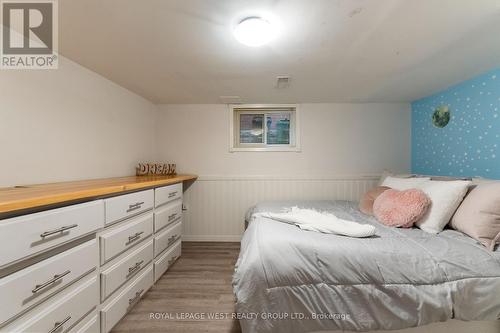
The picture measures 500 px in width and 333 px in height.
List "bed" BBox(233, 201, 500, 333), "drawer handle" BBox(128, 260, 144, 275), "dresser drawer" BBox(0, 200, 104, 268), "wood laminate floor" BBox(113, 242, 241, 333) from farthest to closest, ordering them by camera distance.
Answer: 1. "drawer handle" BBox(128, 260, 144, 275)
2. "wood laminate floor" BBox(113, 242, 241, 333)
3. "bed" BBox(233, 201, 500, 333)
4. "dresser drawer" BBox(0, 200, 104, 268)

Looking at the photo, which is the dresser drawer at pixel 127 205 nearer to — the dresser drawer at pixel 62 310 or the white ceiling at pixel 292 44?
the dresser drawer at pixel 62 310

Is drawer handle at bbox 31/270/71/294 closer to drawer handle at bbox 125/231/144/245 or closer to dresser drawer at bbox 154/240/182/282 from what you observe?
drawer handle at bbox 125/231/144/245

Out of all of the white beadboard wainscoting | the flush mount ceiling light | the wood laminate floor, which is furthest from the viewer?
the white beadboard wainscoting

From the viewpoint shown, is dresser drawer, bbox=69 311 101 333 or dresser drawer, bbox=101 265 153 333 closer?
dresser drawer, bbox=69 311 101 333

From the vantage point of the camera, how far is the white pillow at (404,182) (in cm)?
211

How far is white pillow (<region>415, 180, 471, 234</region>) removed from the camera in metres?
1.67

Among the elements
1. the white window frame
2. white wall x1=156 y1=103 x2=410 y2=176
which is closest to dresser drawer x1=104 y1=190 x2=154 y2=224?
white wall x1=156 y1=103 x2=410 y2=176

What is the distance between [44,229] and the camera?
1.01 metres

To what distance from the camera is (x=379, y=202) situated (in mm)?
2031

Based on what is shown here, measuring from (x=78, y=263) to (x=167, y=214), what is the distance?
1139 millimetres

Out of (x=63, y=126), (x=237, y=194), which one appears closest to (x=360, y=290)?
(x=237, y=194)

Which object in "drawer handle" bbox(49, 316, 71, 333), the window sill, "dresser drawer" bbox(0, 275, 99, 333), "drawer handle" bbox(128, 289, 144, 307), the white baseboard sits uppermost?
the window sill

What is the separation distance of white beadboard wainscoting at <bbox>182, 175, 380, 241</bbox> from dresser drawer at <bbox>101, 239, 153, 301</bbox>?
132cm

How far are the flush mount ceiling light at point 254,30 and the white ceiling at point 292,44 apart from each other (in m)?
0.05
